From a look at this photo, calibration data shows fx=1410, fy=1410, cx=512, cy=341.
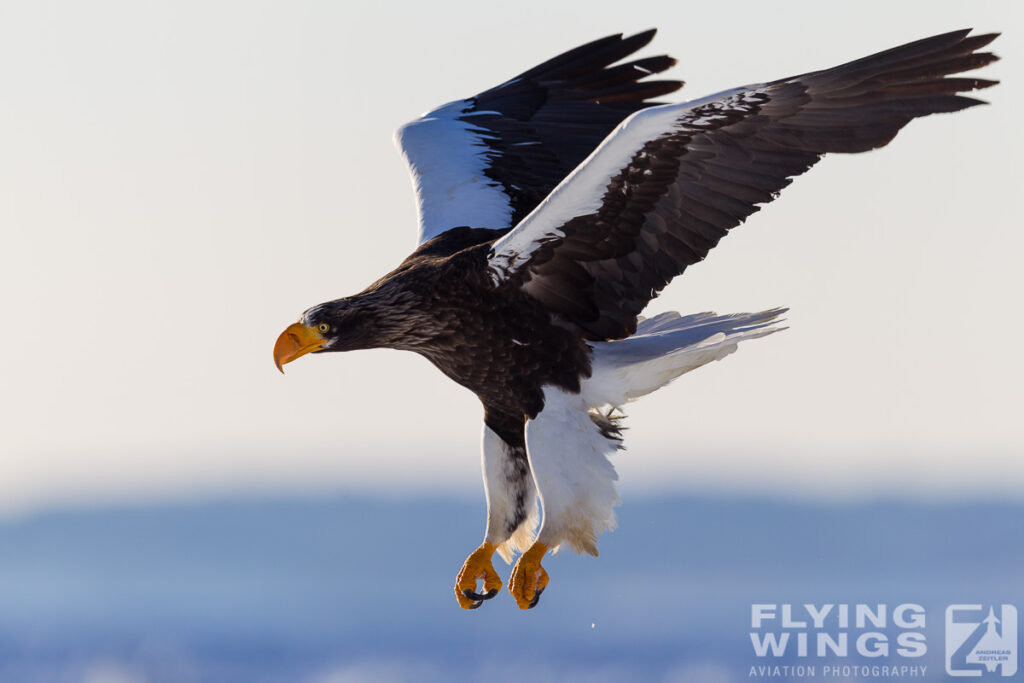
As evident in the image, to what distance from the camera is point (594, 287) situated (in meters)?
6.04

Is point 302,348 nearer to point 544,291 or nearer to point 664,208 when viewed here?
point 544,291

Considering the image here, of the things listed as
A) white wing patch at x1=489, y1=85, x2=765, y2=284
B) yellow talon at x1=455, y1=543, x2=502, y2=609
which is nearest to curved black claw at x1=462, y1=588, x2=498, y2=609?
yellow talon at x1=455, y1=543, x2=502, y2=609

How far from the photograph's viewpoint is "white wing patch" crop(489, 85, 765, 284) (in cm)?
550

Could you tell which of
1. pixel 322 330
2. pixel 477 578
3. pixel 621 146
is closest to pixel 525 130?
pixel 322 330

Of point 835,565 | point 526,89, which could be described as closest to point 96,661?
point 835,565

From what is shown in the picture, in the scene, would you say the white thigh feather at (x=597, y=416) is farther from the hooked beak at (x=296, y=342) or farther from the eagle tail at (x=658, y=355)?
the hooked beak at (x=296, y=342)

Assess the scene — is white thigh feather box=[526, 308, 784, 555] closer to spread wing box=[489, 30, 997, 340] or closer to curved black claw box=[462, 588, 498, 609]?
spread wing box=[489, 30, 997, 340]

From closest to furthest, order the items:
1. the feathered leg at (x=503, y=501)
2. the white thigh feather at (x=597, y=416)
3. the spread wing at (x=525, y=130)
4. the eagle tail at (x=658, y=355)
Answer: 1. the white thigh feather at (x=597, y=416)
2. the eagle tail at (x=658, y=355)
3. the feathered leg at (x=503, y=501)
4. the spread wing at (x=525, y=130)

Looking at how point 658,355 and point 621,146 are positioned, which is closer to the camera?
point 621,146

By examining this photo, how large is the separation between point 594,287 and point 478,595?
1557 millimetres

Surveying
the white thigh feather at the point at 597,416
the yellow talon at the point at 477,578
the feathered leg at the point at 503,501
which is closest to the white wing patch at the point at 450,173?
the feathered leg at the point at 503,501

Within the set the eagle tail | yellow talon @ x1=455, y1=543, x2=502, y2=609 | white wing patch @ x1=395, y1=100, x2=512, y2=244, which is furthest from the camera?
white wing patch @ x1=395, y1=100, x2=512, y2=244

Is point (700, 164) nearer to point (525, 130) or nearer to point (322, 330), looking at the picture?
point (322, 330)

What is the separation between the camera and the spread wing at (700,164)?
216 inches
